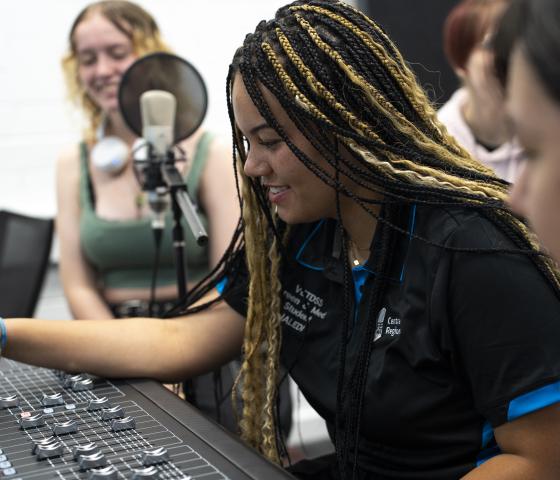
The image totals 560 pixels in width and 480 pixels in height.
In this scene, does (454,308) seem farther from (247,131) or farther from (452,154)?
(247,131)

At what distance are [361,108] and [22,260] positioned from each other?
1.55 meters

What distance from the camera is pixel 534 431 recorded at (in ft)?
3.42

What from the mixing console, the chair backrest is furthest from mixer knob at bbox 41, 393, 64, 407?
the chair backrest

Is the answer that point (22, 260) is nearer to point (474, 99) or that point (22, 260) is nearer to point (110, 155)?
point (110, 155)

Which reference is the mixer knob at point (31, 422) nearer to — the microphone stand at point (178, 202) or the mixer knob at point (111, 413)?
the mixer knob at point (111, 413)

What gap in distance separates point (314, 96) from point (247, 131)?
14 cm

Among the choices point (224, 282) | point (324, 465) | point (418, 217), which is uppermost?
point (418, 217)

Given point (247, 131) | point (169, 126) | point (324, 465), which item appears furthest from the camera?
point (169, 126)

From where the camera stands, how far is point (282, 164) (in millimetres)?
1270

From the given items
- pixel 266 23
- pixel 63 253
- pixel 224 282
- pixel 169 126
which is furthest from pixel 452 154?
pixel 63 253

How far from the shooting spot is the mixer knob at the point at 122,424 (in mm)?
1052

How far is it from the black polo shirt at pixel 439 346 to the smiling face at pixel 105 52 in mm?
1276

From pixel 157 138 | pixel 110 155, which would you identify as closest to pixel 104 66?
pixel 110 155

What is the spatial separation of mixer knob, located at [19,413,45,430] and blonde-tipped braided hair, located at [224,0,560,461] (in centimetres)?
50
